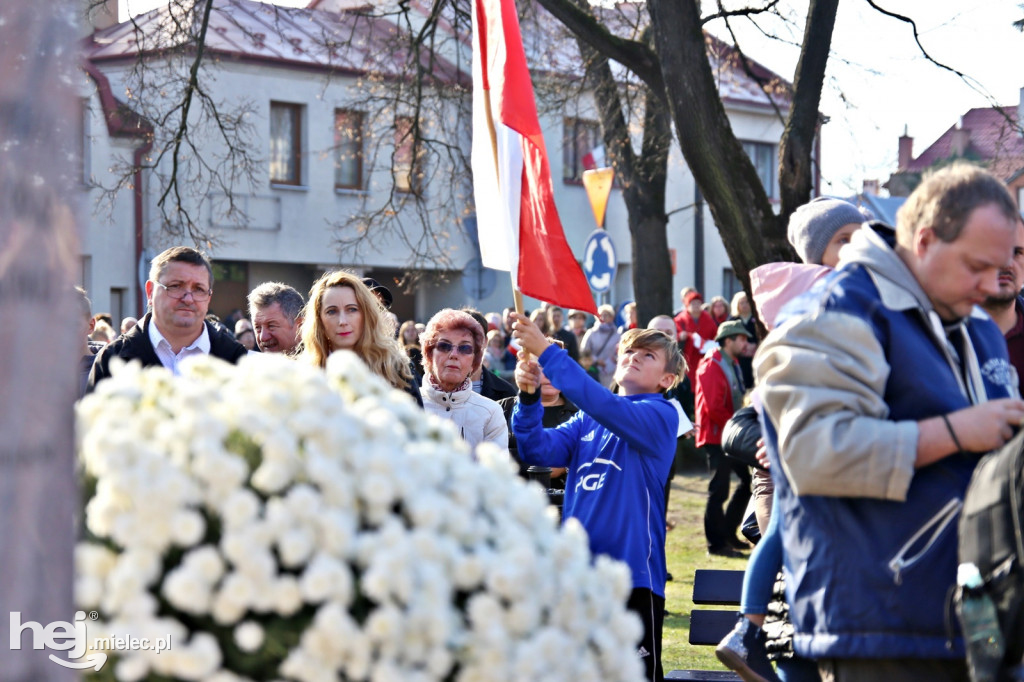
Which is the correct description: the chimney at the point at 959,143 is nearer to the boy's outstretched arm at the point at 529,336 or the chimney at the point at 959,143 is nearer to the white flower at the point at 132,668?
the boy's outstretched arm at the point at 529,336

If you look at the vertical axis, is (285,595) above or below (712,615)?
above

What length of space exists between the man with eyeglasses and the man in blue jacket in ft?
9.93

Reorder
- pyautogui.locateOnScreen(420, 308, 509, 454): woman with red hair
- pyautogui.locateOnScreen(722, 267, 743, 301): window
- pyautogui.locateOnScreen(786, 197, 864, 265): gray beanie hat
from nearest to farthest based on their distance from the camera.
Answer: pyautogui.locateOnScreen(786, 197, 864, 265): gray beanie hat
pyautogui.locateOnScreen(420, 308, 509, 454): woman with red hair
pyautogui.locateOnScreen(722, 267, 743, 301): window

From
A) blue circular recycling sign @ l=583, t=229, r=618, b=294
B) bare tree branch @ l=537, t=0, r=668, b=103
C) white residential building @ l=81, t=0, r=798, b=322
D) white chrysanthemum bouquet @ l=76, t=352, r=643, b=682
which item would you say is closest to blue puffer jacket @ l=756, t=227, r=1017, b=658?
white chrysanthemum bouquet @ l=76, t=352, r=643, b=682

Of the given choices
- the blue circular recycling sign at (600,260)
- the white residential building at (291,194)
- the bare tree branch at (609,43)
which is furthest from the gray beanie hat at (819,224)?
the white residential building at (291,194)

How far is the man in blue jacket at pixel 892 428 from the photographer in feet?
9.02

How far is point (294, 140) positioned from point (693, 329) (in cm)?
1532

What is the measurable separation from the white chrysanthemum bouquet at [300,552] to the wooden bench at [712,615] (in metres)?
2.99

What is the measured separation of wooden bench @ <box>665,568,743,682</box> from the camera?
16.4ft

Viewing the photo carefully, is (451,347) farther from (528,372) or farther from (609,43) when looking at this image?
(609,43)

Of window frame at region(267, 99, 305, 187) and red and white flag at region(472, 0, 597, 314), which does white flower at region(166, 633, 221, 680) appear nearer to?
red and white flag at region(472, 0, 597, 314)

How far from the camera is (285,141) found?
96.5 ft

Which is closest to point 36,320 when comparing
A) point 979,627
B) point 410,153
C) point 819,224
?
point 979,627

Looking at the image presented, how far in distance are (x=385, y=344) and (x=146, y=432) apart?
3.17 meters
